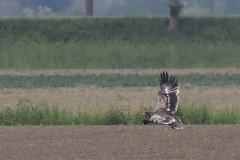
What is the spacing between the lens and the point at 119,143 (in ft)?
45.0

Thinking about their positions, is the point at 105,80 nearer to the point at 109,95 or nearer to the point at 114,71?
the point at 109,95

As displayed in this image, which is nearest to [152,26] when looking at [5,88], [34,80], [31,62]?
[31,62]

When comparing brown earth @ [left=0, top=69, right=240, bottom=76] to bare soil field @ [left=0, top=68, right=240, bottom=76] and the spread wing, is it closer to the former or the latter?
bare soil field @ [left=0, top=68, right=240, bottom=76]

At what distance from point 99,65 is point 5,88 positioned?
35.6 ft

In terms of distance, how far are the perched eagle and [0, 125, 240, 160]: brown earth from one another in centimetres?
90

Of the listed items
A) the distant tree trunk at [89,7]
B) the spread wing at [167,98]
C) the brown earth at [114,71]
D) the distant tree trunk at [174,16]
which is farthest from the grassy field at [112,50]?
the spread wing at [167,98]

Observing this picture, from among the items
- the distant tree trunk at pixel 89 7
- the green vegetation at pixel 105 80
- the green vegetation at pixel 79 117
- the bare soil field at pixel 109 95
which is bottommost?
the green vegetation at pixel 79 117

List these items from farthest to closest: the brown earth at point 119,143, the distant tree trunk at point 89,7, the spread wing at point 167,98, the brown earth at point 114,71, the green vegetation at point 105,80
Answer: the distant tree trunk at point 89,7, the brown earth at point 114,71, the green vegetation at point 105,80, the brown earth at point 119,143, the spread wing at point 167,98

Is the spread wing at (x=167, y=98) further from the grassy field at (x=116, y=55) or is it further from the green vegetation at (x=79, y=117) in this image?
the grassy field at (x=116, y=55)

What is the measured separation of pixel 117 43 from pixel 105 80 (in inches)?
458

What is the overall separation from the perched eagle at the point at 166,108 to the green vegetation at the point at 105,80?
13580 millimetres

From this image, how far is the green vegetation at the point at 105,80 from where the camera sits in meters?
26.0

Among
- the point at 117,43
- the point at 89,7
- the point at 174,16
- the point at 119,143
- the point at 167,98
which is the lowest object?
the point at 119,143

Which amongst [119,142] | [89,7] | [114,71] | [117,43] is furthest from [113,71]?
[119,142]
